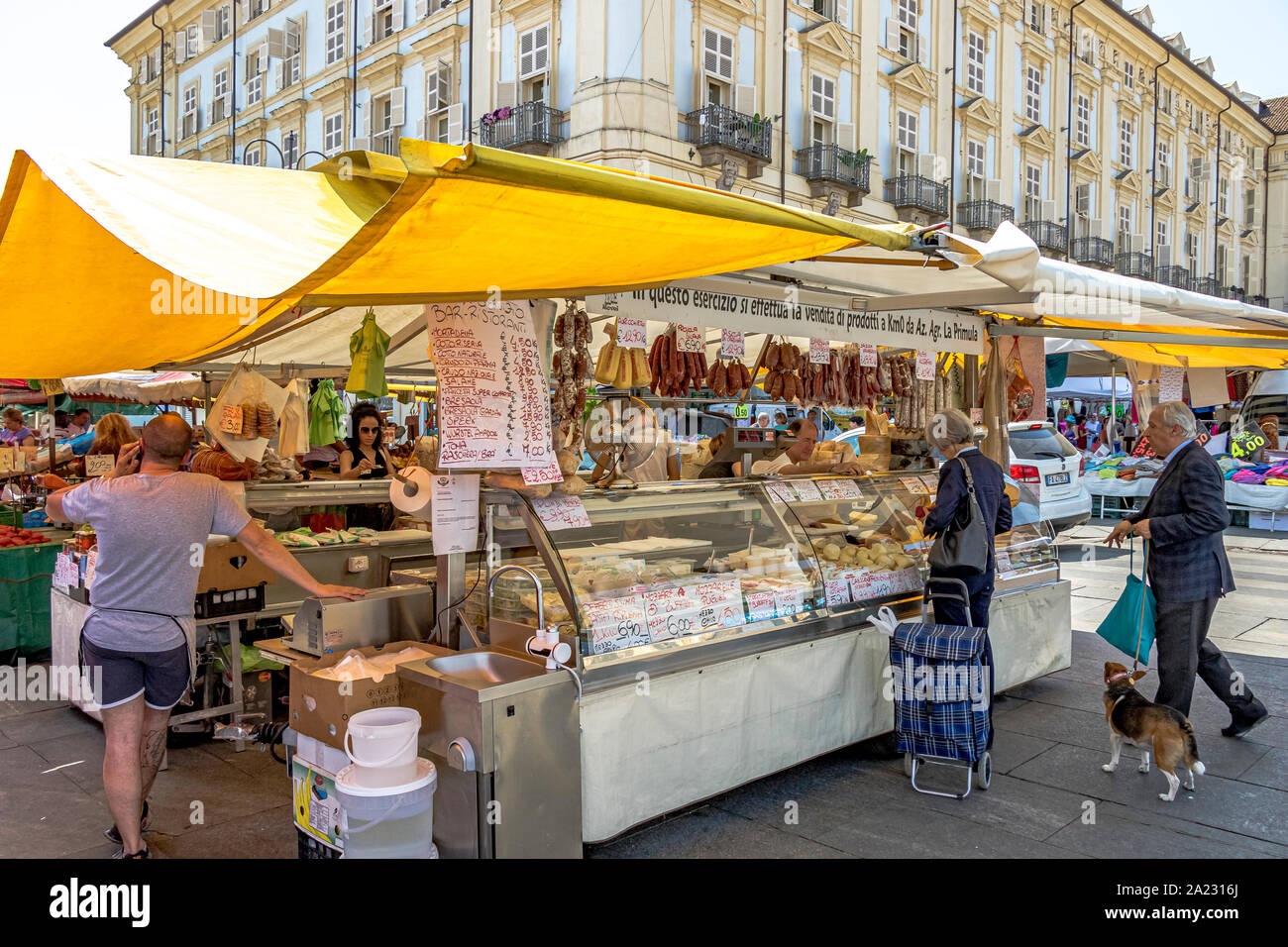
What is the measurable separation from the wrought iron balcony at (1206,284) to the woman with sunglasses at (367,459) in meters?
40.4

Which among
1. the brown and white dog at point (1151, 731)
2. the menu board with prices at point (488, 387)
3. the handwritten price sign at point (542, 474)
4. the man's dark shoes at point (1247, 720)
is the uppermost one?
the menu board with prices at point (488, 387)

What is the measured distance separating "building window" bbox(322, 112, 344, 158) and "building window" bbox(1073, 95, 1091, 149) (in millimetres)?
23965

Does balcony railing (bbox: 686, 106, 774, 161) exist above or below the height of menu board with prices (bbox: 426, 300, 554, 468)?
above

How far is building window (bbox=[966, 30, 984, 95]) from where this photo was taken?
998 inches

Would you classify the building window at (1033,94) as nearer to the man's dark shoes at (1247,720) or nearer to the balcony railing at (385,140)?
the balcony railing at (385,140)

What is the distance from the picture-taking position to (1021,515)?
23.3 ft

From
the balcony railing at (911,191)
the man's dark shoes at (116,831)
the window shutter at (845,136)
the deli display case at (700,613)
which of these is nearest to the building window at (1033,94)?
the balcony railing at (911,191)

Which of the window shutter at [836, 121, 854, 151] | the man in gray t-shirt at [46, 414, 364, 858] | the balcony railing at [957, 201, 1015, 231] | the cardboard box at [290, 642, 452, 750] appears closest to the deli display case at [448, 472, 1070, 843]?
the cardboard box at [290, 642, 452, 750]

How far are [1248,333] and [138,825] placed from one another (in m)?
7.92

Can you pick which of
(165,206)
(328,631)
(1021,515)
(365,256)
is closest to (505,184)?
(365,256)

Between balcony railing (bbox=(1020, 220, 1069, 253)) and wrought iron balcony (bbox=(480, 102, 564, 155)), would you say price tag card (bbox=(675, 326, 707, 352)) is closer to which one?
wrought iron balcony (bbox=(480, 102, 564, 155))

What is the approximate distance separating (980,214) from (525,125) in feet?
46.4

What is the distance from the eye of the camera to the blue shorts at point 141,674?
353cm
